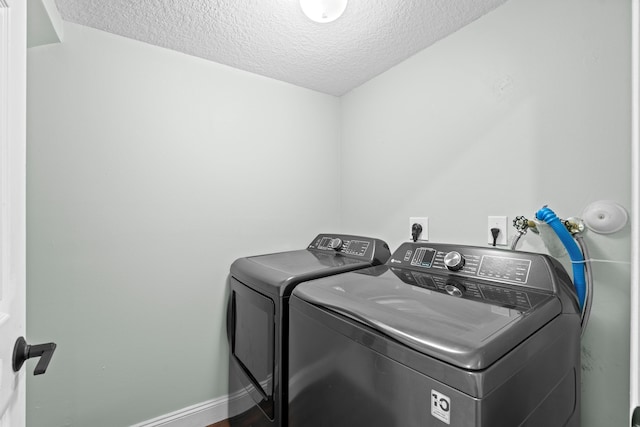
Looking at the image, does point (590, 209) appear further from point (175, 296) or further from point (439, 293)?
point (175, 296)

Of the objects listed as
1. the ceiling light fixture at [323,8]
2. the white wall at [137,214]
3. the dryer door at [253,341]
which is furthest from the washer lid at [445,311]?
the ceiling light fixture at [323,8]

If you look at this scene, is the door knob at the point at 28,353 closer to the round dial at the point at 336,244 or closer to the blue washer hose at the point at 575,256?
the round dial at the point at 336,244

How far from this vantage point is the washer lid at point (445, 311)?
605mm

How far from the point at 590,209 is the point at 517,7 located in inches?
Answer: 34.3

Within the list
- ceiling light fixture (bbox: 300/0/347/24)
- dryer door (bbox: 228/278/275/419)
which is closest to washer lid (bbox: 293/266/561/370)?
dryer door (bbox: 228/278/275/419)

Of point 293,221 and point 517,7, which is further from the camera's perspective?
point 293,221

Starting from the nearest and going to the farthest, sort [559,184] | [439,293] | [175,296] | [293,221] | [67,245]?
[439,293]
[559,184]
[67,245]
[175,296]
[293,221]

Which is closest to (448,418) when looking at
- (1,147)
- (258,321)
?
(258,321)

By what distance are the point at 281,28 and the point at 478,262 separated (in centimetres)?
137

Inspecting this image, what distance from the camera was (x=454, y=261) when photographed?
3.76ft

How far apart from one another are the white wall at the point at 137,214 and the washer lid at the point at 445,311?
892 mm

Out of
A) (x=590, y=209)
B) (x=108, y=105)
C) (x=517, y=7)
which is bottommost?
(x=590, y=209)

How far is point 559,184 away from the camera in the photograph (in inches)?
42.7

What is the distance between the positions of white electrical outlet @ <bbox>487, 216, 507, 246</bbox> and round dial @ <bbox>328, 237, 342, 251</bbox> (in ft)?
2.57
